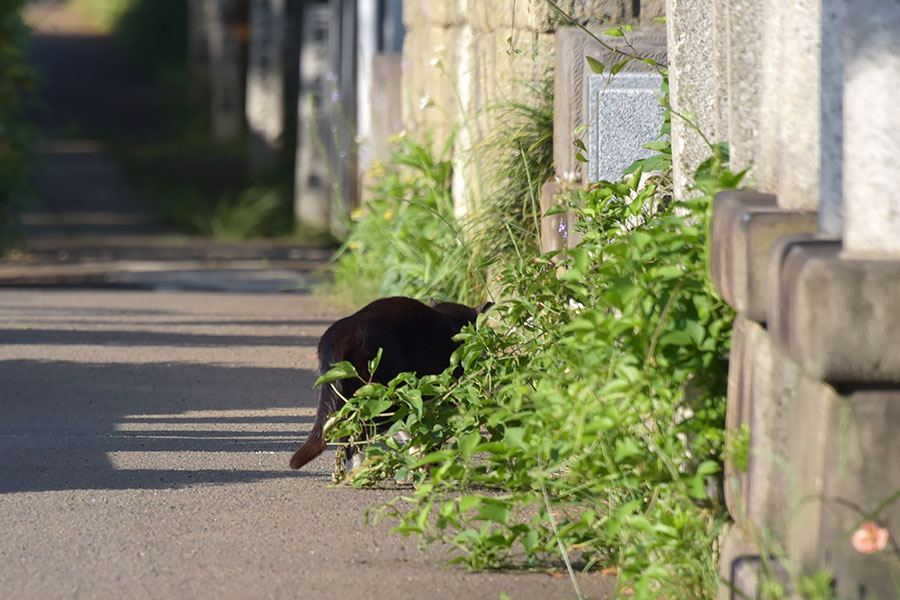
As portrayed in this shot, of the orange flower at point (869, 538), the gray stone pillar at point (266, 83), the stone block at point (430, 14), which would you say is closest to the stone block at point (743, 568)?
the orange flower at point (869, 538)

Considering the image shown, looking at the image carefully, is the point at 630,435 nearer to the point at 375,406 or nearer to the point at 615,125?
the point at 375,406

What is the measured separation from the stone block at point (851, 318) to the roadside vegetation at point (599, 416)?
0.54 meters

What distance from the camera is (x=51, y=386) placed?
5.29 metres

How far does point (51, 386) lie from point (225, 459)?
1.52m

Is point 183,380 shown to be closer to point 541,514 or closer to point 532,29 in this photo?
point 532,29

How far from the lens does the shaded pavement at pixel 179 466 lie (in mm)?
3023

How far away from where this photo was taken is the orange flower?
2170 millimetres

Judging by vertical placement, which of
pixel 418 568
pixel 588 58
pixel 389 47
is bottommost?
pixel 418 568

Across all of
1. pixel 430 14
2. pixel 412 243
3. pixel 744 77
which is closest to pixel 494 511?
pixel 744 77

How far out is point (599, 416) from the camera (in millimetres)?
2773

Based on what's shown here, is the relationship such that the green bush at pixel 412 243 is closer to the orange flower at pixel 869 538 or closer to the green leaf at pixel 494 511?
the green leaf at pixel 494 511

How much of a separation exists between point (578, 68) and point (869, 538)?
295 cm

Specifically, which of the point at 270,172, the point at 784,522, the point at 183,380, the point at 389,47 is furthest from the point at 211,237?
the point at 784,522

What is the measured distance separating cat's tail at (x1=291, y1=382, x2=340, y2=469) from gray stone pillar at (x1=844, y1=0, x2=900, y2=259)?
185cm
